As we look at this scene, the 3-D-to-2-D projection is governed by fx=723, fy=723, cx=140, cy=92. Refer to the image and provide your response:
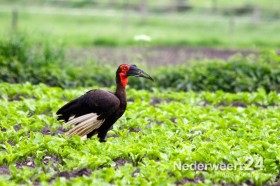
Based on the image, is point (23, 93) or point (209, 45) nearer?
point (23, 93)

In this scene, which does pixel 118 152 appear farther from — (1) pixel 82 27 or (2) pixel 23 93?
(1) pixel 82 27

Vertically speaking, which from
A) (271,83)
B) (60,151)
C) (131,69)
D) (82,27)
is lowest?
(82,27)

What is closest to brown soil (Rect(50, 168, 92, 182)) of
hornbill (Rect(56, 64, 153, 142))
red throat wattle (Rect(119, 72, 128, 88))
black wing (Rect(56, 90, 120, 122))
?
hornbill (Rect(56, 64, 153, 142))

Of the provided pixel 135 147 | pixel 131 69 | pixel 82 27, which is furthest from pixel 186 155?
pixel 82 27

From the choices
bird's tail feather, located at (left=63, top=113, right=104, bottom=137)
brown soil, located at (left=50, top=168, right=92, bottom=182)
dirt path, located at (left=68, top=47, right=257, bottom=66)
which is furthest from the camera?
dirt path, located at (left=68, top=47, right=257, bottom=66)

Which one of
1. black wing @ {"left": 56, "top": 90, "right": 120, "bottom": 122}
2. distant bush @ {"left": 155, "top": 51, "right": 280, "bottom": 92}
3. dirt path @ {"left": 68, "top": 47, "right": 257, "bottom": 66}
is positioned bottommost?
dirt path @ {"left": 68, "top": 47, "right": 257, "bottom": 66}

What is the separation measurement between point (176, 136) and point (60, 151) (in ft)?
5.51

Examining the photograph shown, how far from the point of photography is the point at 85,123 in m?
8.73

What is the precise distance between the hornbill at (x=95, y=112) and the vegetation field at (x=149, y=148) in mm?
185

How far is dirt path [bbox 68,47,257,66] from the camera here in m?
19.0

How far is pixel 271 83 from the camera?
1436 cm

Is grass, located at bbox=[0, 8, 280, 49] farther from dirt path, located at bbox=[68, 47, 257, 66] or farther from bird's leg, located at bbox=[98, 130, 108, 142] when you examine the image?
bird's leg, located at bbox=[98, 130, 108, 142]

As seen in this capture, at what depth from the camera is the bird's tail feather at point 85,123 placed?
28.5ft

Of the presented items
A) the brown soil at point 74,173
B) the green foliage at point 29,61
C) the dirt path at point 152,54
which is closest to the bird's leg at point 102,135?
the brown soil at point 74,173
